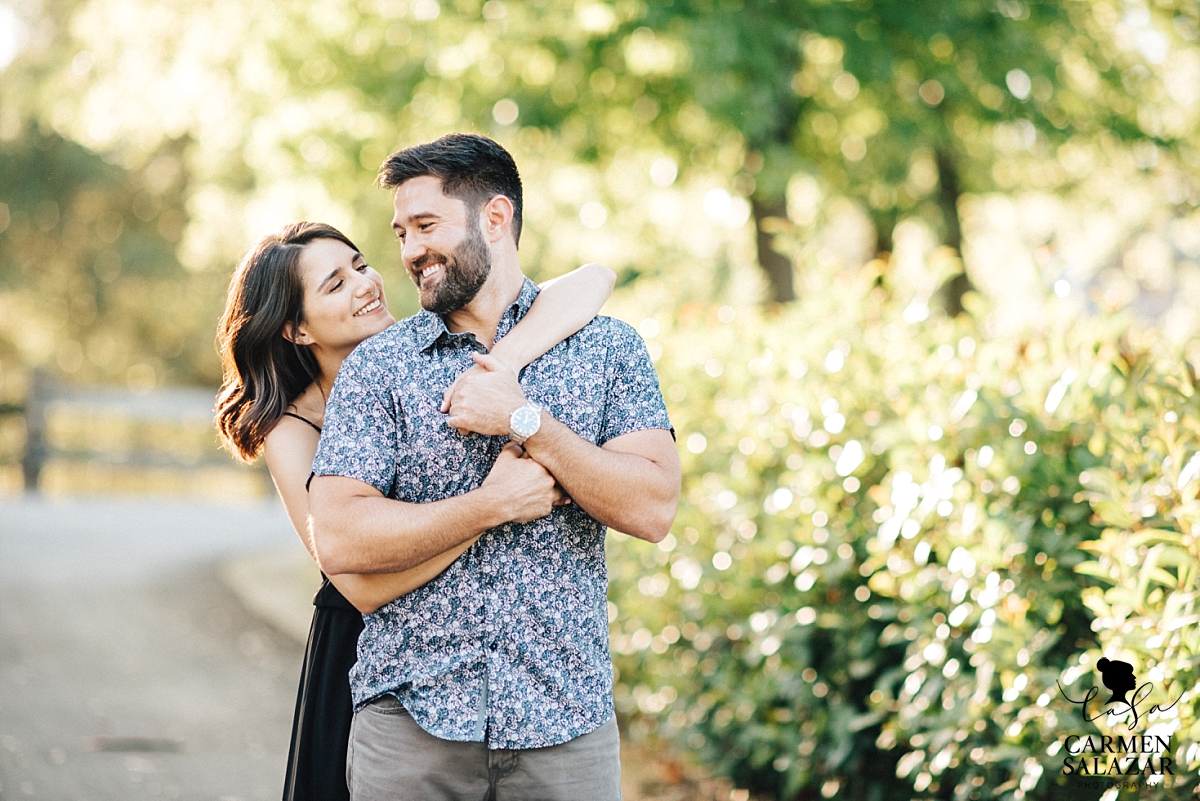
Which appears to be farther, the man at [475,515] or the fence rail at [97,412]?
the fence rail at [97,412]

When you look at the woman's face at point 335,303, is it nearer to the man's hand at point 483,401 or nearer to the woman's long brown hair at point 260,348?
the woman's long brown hair at point 260,348

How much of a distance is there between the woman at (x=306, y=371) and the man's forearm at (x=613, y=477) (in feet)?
1.34

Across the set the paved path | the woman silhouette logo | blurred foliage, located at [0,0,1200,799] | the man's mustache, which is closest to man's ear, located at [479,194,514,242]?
the man's mustache

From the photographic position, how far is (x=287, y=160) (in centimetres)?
1030

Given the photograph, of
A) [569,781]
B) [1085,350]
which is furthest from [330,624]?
[1085,350]

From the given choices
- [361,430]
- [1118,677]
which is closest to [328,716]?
[361,430]

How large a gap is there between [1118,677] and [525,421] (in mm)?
1724

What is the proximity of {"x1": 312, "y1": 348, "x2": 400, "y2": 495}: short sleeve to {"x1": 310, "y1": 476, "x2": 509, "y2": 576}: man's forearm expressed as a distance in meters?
0.07

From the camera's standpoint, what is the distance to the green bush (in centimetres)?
309

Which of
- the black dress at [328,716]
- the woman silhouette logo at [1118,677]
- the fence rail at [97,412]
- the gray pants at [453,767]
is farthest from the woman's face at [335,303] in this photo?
the fence rail at [97,412]

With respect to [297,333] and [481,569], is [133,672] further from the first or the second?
[481,569]

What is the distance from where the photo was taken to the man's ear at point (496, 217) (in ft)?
8.82

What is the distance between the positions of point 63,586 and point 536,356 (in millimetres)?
7975

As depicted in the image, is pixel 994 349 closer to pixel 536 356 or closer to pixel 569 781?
pixel 536 356
